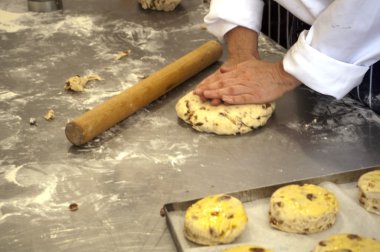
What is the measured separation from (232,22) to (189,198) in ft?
2.14

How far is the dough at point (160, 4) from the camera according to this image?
214 centimetres

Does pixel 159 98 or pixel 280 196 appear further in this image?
pixel 159 98

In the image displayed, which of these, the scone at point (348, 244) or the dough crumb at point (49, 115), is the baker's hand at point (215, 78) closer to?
the dough crumb at point (49, 115)

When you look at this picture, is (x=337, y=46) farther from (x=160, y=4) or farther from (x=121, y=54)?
(x=160, y=4)

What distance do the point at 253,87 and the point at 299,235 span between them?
488 millimetres

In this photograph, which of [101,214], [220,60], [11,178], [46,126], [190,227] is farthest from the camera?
[220,60]

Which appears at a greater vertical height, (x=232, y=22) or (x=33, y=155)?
(x=232, y=22)

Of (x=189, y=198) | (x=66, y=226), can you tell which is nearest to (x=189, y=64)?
(x=189, y=198)

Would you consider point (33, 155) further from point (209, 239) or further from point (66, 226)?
point (209, 239)

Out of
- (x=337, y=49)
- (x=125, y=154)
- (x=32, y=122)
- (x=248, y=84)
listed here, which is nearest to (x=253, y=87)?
(x=248, y=84)

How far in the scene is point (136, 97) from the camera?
135cm

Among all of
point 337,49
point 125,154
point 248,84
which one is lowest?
point 125,154

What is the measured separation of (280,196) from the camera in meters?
0.97

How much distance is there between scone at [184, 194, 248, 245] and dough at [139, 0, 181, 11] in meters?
1.35
